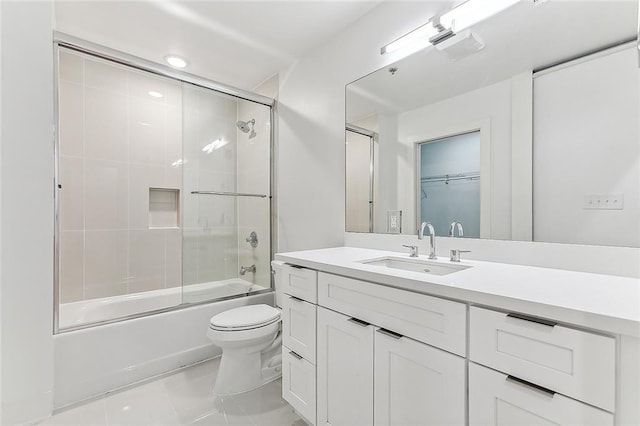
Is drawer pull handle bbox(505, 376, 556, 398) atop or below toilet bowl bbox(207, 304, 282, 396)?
atop

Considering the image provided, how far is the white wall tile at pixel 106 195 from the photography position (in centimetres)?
241

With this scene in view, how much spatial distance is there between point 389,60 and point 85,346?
249cm

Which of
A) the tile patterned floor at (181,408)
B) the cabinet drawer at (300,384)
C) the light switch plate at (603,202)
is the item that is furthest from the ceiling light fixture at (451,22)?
the tile patterned floor at (181,408)

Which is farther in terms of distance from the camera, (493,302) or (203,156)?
(203,156)

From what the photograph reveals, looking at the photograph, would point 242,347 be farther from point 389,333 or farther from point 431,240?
point 431,240

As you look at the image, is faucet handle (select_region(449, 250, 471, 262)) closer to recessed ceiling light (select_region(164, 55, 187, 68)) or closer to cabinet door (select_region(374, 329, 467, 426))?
cabinet door (select_region(374, 329, 467, 426))

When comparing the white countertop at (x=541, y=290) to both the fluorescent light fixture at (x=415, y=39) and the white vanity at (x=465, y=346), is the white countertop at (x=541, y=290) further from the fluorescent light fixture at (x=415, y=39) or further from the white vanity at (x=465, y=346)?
the fluorescent light fixture at (x=415, y=39)

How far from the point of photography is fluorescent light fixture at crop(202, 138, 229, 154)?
2.46m

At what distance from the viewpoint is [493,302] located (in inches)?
30.6

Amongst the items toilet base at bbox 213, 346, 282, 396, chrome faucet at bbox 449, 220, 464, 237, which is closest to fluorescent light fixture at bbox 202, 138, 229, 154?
toilet base at bbox 213, 346, 282, 396

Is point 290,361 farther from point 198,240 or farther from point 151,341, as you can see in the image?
point 198,240

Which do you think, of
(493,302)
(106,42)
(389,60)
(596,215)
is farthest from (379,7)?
(106,42)

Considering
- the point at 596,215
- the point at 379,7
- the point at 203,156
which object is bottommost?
the point at 596,215

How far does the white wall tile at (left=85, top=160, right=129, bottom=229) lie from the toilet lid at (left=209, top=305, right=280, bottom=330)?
1.43 metres
